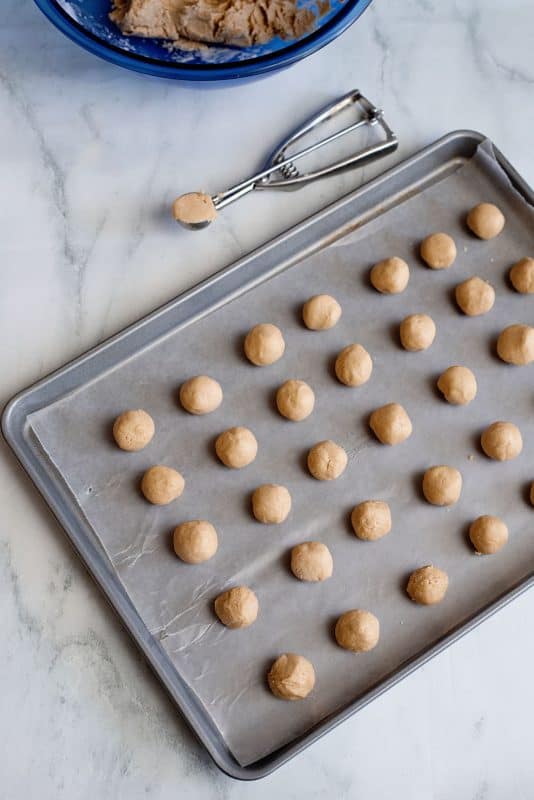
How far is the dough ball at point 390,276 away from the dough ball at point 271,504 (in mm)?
278

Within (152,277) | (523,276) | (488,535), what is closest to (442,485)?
(488,535)

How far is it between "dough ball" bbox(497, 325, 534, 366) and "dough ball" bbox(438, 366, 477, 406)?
0.05m

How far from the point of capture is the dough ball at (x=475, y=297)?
1075 mm

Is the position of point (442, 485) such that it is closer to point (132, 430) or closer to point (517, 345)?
point (517, 345)

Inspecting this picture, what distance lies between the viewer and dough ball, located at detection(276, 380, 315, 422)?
1.03m

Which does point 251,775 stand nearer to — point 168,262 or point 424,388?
point 424,388

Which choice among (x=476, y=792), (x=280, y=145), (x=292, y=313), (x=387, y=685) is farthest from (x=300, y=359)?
(x=476, y=792)

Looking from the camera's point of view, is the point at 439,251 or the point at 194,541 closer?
the point at 194,541

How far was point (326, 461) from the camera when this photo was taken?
101cm

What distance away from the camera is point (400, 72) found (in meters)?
1.18

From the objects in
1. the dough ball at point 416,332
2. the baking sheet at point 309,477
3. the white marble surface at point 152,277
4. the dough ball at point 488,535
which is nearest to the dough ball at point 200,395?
the baking sheet at point 309,477

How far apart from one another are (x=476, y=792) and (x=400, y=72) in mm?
911

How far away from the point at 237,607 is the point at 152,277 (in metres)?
0.41

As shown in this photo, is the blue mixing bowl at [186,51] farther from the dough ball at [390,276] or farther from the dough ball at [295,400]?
the dough ball at [295,400]
